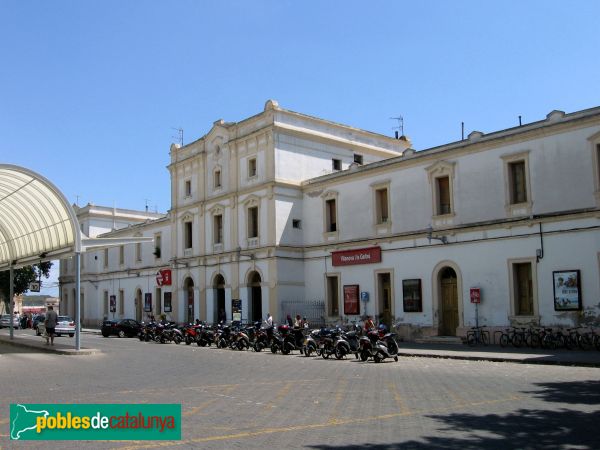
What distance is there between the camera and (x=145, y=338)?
3559cm

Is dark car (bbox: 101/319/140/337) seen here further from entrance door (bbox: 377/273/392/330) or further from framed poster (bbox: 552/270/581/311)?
framed poster (bbox: 552/270/581/311)

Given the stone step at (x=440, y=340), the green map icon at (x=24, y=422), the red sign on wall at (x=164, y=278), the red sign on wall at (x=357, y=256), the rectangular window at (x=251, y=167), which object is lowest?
the stone step at (x=440, y=340)

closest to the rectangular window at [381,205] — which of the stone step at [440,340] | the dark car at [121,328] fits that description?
the stone step at [440,340]

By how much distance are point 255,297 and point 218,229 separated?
5.58 meters

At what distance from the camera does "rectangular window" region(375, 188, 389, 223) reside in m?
33.0

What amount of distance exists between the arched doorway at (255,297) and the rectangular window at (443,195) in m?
12.7

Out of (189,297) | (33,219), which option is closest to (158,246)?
(189,297)

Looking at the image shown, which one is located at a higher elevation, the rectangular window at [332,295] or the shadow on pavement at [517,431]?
the rectangular window at [332,295]

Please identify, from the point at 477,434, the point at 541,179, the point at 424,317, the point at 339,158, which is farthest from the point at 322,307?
the point at 477,434

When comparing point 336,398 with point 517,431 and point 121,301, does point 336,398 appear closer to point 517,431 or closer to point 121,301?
point 517,431

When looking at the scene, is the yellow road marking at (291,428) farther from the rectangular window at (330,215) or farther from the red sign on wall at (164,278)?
the red sign on wall at (164,278)

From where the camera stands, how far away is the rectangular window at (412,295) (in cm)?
3047

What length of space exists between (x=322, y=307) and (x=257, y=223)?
6.42 metres

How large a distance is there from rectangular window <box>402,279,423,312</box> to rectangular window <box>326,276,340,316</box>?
5303 millimetres
